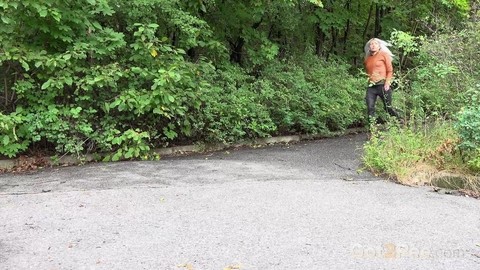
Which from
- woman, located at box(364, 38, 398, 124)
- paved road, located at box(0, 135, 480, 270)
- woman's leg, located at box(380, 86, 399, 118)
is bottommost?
paved road, located at box(0, 135, 480, 270)

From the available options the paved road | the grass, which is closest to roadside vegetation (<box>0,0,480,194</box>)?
the grass

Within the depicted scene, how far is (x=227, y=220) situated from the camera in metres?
4.67

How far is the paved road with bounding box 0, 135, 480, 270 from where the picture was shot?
3775 mm

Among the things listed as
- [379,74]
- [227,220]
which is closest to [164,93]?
[227,220]

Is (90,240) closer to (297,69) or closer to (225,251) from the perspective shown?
(225,251)

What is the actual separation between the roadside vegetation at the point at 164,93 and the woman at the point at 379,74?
0.42 m

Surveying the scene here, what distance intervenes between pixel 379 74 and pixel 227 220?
5566 millimetres

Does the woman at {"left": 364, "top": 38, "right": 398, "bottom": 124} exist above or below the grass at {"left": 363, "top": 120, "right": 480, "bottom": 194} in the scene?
above

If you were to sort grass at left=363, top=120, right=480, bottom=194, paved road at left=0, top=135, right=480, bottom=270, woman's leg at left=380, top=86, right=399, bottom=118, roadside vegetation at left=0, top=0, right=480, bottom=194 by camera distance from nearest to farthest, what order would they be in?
paved road at left=0, top=135, right=480, bottom=270, grass at left=363, top=120, right=480, bottom=194, roadside vegetation at left=0, top=0, right=480, bottom=194, woman's leg at left=380, top=86, right=399, bottom=118

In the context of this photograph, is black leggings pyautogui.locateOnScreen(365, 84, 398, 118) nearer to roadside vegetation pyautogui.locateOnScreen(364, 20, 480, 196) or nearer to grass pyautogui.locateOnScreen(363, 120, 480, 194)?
roadside vegetation pyautogui.locateOnScreen(364, 20, 480, 196)

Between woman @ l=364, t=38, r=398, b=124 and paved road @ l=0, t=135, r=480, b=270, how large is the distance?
8.36ft

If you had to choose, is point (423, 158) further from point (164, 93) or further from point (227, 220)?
point (164, 93)

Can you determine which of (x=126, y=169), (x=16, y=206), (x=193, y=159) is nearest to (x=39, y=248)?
(x=16, y=206)

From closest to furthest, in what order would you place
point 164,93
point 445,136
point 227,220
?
point 227,220
point 445,136
point 164,93
